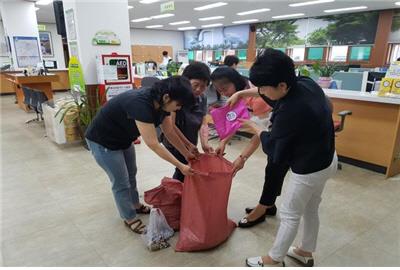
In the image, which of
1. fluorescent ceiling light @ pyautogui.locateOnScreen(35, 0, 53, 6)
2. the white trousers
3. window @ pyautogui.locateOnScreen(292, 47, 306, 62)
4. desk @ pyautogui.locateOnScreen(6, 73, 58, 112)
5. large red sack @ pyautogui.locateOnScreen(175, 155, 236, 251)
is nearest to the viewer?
the white trousers

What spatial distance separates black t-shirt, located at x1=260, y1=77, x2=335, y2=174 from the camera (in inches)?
45.6

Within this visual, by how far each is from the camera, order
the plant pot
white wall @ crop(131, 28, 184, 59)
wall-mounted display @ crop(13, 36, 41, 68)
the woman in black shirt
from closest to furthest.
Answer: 1. the woman in black shirt
2. the plant pot
3. wall-mounted display @ crop(13, 36, 41, 68)
4. white wall @ crop(131, 28, 184, 59)

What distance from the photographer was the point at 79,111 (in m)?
3.68

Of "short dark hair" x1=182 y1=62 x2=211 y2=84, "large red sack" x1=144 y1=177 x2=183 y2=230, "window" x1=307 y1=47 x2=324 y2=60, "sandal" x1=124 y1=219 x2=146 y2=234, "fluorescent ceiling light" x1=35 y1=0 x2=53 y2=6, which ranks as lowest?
"sandal" x1=124 y1=219 x2=146 y2=234

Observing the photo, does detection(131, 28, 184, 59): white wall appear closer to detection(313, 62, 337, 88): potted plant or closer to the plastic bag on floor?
detection(313, 62, 337, 88): potted plant

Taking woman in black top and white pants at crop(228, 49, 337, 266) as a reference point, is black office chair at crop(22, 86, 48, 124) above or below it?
Result: below

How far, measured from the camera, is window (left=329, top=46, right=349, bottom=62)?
970 cm

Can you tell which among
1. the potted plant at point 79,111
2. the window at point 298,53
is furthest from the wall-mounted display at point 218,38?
the potted plant at point 79,111

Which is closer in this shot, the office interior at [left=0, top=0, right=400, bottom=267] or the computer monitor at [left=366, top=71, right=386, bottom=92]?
the office interior at [left=0, top=0, right=400, bottom=267]

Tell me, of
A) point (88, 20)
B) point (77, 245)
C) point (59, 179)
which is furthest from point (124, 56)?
point (77, 245)

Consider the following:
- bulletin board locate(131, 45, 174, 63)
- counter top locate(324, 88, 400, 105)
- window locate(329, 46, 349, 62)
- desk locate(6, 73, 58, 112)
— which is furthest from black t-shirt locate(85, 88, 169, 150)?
bulletin board locate(131, 45, 174, 63)

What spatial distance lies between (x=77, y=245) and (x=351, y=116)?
299 centimetres

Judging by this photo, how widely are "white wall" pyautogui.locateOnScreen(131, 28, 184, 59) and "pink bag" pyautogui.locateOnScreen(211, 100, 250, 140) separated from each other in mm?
14383

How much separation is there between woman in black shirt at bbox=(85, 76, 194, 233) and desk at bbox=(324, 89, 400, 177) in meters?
2.26
